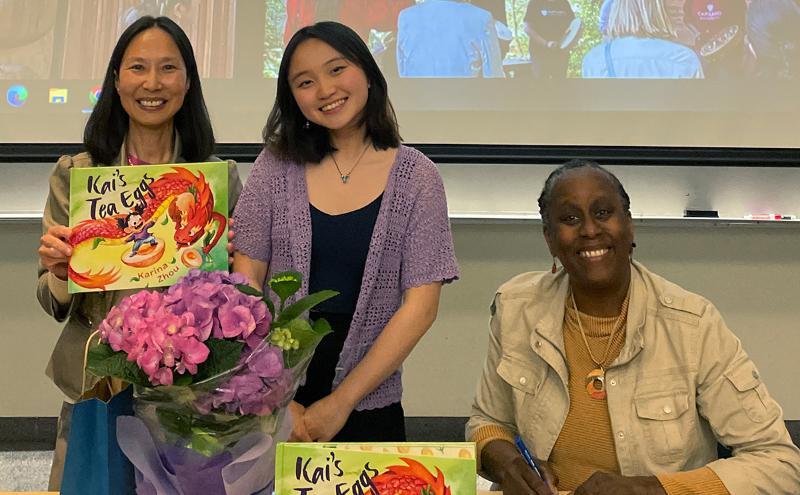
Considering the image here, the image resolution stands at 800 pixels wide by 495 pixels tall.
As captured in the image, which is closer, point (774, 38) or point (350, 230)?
point (350, 230)

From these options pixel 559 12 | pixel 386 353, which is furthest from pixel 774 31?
pixel 386 353

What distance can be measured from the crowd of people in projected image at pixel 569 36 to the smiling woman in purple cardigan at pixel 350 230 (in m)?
1.52

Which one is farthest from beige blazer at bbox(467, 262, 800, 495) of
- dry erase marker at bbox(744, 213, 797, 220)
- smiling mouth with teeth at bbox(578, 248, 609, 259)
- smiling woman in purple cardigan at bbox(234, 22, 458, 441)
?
dry erase marker at bbox(744, 213, 797, 220)

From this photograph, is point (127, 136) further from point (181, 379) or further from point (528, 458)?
point (528, 458)

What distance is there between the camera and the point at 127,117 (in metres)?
1.80

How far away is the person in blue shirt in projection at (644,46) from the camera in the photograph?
3.13 metres

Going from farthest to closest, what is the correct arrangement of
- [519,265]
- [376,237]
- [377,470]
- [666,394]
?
[519,265], [376,237], [666,394], [377,470]

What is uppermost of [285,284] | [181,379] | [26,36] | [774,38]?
[774,38]

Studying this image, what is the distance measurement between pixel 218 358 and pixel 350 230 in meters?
0.73

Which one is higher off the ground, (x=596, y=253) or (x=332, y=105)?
(x=332, y=105)

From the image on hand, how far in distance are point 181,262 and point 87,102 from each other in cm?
212

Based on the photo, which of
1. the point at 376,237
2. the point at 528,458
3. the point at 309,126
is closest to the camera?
the point at 528,458

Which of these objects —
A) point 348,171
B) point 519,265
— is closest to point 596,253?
point 348,171

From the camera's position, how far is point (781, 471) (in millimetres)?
1396
